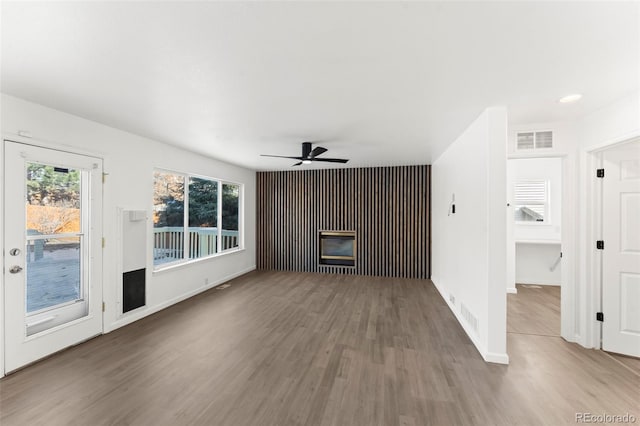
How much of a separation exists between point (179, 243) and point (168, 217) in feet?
1.71

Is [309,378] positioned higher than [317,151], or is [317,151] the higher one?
[317,151]

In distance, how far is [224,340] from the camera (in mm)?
3090

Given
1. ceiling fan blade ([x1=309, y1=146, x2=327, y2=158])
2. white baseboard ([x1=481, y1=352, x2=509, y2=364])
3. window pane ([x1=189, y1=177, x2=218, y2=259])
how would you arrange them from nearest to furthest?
white baseboard ([x1=481, y1=352, x2=509, y2=364]) → ceiling fan blade ([x1=309, y1=146, x2=327, y2=158]) → window pane ([x1=189, y1=177, x2=218, y2=259])

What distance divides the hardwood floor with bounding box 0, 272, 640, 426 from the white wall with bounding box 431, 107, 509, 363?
32 centimetres

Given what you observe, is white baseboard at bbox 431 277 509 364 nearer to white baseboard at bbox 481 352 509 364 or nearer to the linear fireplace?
white baseboard at bbox 481 352 509 364

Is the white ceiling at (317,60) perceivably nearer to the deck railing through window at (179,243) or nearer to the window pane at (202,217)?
the deck railing through window at (179,243)

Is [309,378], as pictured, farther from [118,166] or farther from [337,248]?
[337,248]

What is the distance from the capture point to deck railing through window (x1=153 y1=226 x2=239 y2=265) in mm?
4230

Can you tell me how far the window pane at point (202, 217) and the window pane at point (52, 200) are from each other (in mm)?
1872

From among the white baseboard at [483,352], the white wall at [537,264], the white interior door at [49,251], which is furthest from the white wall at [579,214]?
the white interior door at [49,251]

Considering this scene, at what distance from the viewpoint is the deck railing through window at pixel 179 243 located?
4230 mm

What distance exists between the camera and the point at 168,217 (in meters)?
4.39

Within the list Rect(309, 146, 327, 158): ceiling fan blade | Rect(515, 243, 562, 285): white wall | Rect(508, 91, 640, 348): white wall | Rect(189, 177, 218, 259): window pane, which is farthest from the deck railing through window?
Rect(515, 243, 562, 285): white wall

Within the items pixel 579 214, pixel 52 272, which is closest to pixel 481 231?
pixel 579 214
